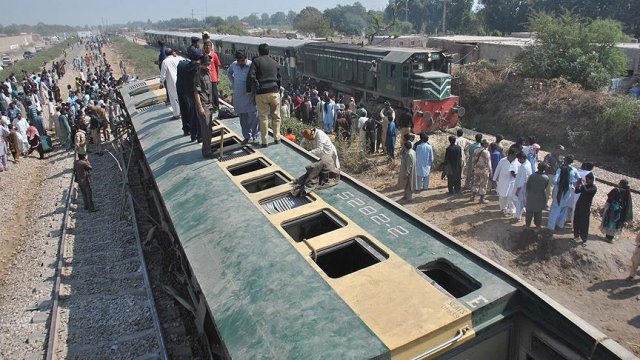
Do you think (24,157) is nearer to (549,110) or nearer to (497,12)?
(549,110)

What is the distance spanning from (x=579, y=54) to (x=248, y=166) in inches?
739

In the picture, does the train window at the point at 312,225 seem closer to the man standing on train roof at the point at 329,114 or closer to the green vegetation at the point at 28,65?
the man standing on train roof at the point at 329,114

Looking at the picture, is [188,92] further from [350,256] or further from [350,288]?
[350,288]

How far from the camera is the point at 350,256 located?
5.19 m

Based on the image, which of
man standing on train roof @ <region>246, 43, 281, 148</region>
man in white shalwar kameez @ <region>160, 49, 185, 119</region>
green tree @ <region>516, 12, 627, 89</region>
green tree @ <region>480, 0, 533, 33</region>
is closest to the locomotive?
green tree @ <region>516, 12, 627, 89</region>

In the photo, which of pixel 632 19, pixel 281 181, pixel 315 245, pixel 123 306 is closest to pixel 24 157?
pixel 123 306

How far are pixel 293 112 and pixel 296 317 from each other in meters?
15.6

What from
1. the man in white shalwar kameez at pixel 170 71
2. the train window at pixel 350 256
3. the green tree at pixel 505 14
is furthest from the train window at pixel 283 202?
the green tree at pixel 505 14

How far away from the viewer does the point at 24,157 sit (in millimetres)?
16875

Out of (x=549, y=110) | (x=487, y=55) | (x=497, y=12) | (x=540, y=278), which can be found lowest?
(x=540, y=278)

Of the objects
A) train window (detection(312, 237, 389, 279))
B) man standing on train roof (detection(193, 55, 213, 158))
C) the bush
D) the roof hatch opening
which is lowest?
the bush

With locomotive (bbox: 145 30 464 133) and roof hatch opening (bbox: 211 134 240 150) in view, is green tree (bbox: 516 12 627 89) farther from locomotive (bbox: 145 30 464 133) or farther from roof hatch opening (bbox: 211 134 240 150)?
roof hatch opening (bbox: 211 134 240 150)

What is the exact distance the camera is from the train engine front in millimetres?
17359

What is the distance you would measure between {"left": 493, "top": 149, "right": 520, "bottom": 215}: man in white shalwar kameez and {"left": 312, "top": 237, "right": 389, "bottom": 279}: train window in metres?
5.74
